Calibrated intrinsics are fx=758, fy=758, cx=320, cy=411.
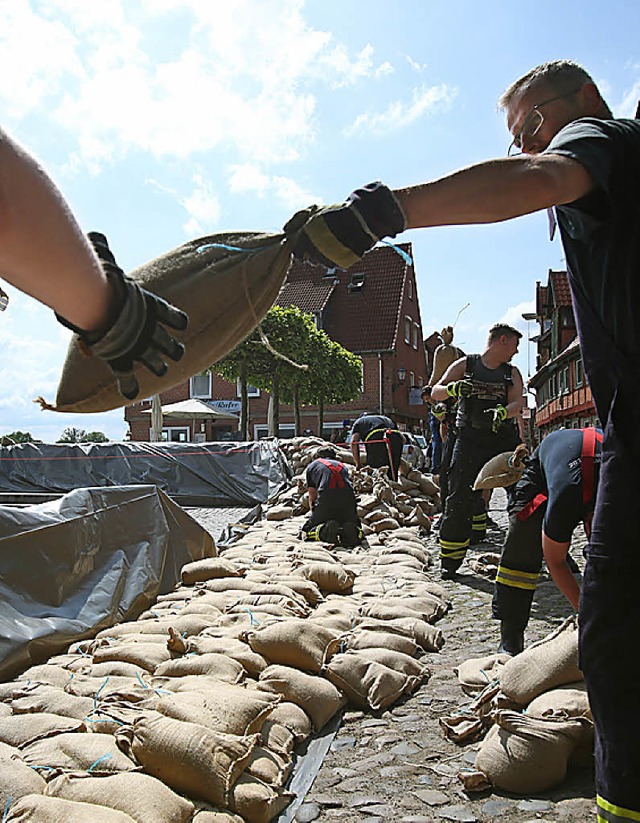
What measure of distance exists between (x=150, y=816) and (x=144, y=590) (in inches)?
120

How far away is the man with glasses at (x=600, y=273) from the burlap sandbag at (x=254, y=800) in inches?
47.9

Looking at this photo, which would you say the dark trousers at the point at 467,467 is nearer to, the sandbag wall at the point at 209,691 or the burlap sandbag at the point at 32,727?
the sandbag wall at the point at 209,691

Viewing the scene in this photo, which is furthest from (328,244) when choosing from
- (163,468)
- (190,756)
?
(163,468)

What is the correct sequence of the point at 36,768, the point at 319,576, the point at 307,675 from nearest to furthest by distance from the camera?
1. the point at 36,768
2. the point at 307,675
3. the point at 319,576

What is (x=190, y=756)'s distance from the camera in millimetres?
2447

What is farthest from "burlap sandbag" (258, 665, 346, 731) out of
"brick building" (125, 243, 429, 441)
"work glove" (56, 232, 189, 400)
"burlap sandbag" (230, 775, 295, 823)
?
"brick building" (125, 243, 429, 441)

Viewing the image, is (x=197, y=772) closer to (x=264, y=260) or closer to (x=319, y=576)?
(x=264, y=260)

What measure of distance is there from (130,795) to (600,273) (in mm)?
1914

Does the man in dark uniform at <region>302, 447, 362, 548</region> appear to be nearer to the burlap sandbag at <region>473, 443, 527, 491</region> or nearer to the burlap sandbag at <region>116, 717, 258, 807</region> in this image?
the burlap sandbag at <region>473, 443, 527, 491</region>

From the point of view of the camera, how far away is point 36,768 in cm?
234

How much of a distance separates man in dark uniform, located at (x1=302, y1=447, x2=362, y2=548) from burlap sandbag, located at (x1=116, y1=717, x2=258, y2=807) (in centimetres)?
553

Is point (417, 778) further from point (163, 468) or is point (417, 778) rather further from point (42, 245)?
point (163, 468)

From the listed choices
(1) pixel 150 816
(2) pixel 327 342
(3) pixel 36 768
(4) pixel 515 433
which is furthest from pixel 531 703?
(2) pixel 327 342

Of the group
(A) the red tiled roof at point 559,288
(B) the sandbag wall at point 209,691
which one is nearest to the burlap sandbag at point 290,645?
(B) the sandbag wall at point 209,691
